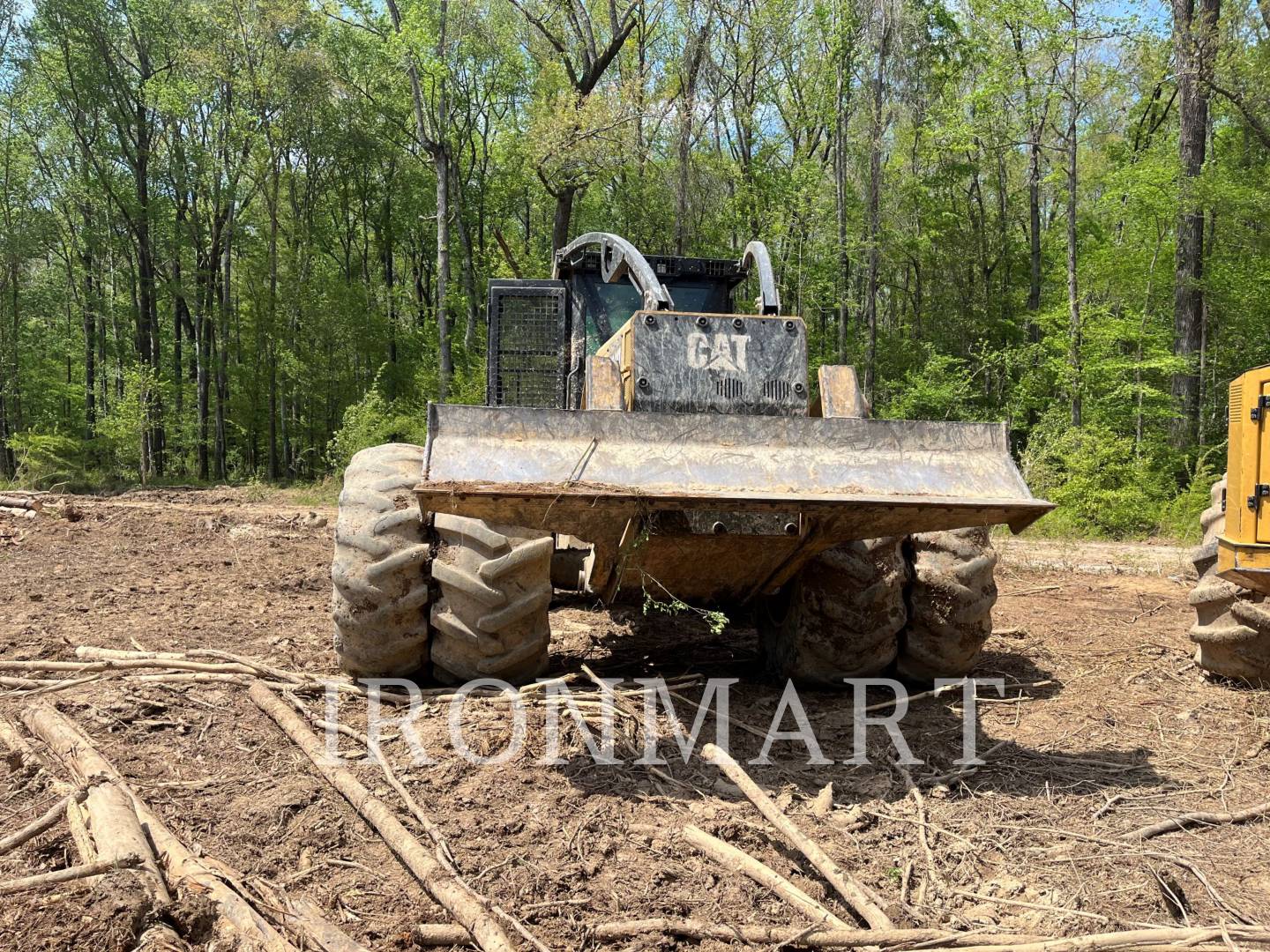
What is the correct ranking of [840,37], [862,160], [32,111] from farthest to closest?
[32,111] → [862,160] → [840,37]

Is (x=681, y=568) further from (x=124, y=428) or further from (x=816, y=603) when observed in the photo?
(x=124, y=428)

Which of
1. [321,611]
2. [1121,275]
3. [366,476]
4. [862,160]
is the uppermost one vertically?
[862,160]

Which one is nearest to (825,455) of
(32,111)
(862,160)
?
(862,160)

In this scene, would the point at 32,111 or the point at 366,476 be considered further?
the point at 32,111

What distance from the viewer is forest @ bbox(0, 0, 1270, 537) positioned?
727 inches

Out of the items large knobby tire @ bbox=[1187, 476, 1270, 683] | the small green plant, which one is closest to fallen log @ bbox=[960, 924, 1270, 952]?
the small green plant

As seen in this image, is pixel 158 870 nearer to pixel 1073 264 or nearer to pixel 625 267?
pixel 625 267

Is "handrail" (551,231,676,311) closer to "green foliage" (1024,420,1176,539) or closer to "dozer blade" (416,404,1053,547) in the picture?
"dozer blade" (416,404,1053,547)

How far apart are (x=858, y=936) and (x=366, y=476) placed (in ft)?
10.2

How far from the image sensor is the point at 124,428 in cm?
2477

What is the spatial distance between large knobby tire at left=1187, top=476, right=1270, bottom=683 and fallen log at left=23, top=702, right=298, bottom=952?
16.9 feet

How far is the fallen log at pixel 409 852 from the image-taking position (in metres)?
2.65

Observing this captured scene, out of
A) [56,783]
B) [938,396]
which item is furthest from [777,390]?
[938,396]

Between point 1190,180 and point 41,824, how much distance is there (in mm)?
18971
